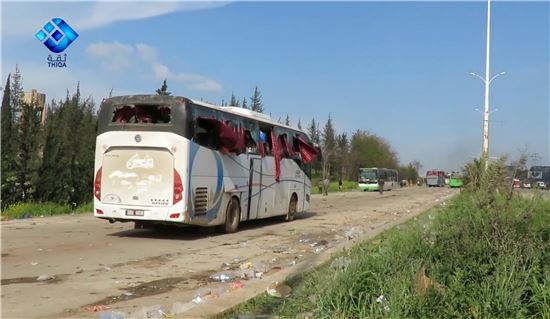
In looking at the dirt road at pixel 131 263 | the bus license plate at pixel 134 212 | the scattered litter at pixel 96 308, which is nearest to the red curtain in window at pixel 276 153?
the dirt road at pixel 131 263

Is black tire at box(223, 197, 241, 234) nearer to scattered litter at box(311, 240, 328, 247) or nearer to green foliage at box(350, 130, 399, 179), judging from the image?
scattered litter at box(311, 240, 328, 247)

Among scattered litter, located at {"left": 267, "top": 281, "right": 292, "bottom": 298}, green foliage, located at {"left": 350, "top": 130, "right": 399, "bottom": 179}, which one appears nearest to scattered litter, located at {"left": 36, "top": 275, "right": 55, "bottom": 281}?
scattered litter, located at {"left": 267, "top": 281, "right": 292, "bottom": 298}

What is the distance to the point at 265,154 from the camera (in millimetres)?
17969

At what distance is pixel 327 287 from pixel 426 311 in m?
0.99

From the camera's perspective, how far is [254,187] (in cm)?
1723

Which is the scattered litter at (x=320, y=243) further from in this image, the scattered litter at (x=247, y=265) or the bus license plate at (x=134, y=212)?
the bus license plate at (x=134, y=212)

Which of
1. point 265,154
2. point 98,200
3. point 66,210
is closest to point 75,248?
point 98,200

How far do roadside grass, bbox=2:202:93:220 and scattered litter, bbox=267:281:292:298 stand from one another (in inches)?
580

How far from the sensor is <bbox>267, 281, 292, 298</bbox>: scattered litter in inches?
267

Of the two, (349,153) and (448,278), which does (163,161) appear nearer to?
(448,278)

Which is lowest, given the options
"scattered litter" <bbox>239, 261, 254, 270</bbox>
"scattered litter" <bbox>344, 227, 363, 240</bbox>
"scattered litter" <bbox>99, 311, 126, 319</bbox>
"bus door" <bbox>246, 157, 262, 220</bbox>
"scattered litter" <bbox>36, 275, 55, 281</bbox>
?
"scattered litter" <bbox>36, 275, 55, 281</bbox>

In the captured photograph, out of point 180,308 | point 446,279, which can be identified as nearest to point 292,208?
point 180,308

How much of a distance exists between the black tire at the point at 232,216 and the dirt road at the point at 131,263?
1.06 feet

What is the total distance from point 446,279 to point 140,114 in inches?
385
